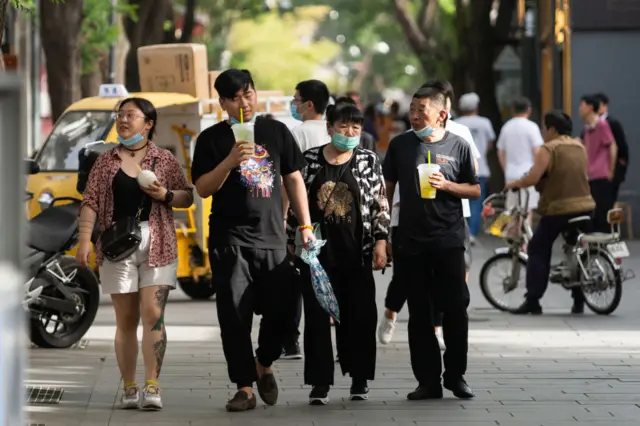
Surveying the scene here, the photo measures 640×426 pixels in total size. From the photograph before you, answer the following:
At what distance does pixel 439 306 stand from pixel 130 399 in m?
1.75

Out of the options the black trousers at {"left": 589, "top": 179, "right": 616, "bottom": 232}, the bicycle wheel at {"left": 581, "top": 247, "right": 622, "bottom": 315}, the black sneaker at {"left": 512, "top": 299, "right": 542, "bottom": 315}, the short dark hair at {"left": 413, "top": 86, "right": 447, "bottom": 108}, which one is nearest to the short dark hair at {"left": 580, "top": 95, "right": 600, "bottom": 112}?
the black trousers at {"left": 589, "top": 179, "right": 616, "bottom": 232}

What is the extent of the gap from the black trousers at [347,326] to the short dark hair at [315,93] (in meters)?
2.04

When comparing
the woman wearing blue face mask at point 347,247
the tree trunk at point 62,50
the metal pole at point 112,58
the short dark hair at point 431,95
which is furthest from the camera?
the metal pole at point 112,58

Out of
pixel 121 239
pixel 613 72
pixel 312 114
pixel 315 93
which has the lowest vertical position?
pixel 121 239

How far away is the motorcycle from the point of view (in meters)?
10.3

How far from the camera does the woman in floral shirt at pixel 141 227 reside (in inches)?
310

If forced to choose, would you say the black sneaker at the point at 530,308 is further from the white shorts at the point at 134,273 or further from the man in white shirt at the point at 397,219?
the white shorts at the point at 134,273

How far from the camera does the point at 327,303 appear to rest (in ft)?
25.9

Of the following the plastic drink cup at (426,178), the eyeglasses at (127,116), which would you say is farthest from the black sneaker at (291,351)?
the eyeglasses at (127,116)

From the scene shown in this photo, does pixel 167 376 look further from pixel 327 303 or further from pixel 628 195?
pixel 628 195

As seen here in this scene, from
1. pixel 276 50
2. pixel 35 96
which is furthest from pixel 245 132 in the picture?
pixel 276 50

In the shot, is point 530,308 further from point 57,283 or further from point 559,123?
point 57,283

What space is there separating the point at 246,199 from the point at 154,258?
58 cm

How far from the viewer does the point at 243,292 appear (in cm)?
777
